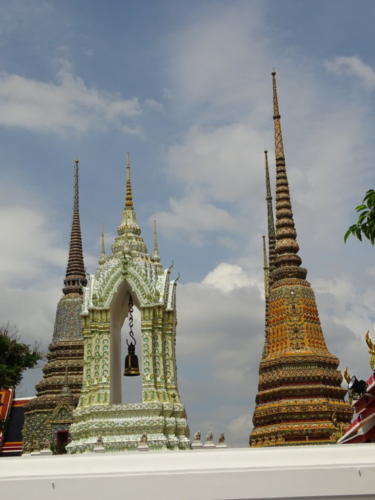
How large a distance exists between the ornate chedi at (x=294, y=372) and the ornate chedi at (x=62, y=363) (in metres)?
9.84

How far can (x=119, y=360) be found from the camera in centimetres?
1891

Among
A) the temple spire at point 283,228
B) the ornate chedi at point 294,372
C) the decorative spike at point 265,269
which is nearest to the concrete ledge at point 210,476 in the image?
the ornate chedi at point 294,372

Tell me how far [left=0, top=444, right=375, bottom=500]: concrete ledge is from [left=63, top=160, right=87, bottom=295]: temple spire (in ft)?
109

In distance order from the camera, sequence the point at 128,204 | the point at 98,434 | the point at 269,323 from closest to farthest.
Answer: the point at 98,434
the point at 128,204
the point at 269,323

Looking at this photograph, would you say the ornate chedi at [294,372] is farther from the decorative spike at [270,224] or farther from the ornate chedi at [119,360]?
the ornate chedi at [119,360]

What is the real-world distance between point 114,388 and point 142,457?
7986mm

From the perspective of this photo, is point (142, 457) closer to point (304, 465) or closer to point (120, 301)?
point (304, 465)

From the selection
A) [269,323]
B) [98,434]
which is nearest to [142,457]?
[98,434]

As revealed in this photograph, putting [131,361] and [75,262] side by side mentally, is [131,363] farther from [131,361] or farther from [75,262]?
[75,262]

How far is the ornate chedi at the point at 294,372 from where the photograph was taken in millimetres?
32469

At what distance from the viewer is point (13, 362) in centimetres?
3250

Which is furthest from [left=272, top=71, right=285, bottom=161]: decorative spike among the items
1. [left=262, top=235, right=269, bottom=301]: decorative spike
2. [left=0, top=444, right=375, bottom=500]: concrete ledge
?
[left=0, top=444, right=375, bottom=500]: concrete ledge

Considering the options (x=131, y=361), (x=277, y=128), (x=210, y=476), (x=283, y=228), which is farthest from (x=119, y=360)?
(x=277, y=128)

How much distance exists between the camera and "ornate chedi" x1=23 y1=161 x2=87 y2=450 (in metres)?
36.8
